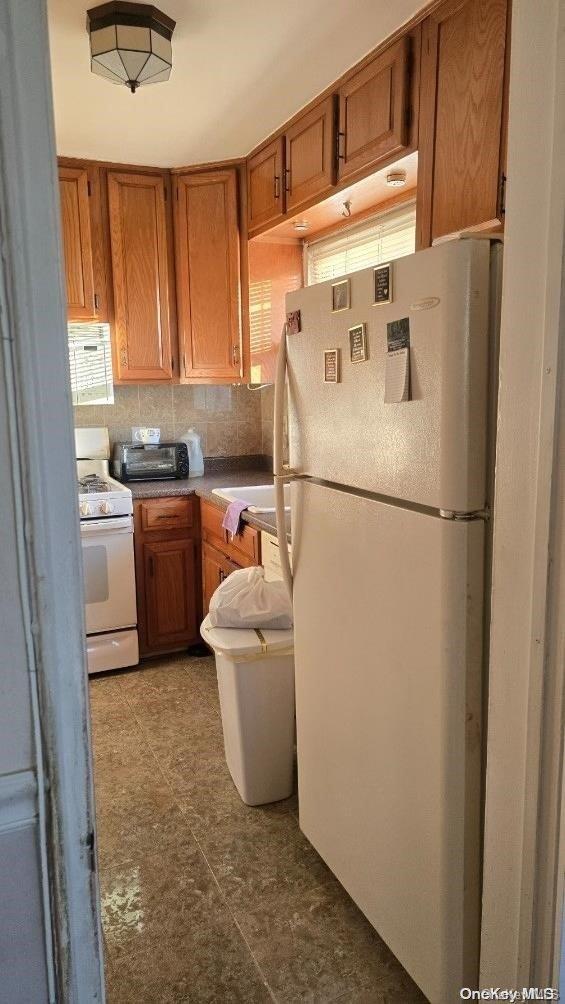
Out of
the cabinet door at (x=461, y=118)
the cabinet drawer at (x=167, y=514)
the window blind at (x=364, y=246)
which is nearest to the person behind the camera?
the cabinet door at (x=461, y=118)

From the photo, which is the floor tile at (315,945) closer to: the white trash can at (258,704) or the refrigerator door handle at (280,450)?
the white trash can at (258,704)

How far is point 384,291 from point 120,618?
7.93 feet

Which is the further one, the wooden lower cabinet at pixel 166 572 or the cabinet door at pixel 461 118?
the wooden lower cabinet at pixel 166 572

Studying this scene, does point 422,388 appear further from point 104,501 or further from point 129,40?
point 104,501

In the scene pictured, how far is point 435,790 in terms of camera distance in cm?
134

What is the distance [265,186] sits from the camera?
303cm

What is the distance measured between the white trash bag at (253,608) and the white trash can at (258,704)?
0.03 meters

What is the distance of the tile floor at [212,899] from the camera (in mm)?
1602

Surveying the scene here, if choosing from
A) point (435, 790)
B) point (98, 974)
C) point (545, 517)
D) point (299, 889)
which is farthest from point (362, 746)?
point (98, 974)

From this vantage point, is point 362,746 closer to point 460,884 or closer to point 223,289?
point 460,884

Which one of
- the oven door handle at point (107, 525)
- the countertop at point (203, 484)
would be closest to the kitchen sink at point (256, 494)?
the countertop at point (203, 484)

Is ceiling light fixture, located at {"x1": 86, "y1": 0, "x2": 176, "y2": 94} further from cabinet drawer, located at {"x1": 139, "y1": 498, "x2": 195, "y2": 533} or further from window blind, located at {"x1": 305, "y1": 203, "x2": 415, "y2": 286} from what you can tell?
cabinet drawer, located at {"x1": 139, "y1": 498, "x2": 195, "y2": 533}

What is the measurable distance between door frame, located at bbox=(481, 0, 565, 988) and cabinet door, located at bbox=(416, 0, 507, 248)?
0.78 metres

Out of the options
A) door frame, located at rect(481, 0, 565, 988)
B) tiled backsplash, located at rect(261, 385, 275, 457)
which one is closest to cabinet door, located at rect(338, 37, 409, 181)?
door frame, located at rect(481, 0, 565, 988)
